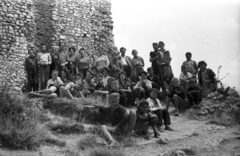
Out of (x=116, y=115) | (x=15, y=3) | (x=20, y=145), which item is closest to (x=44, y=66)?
(x=15, y=3)

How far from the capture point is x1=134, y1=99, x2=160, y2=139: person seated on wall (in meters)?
7.87

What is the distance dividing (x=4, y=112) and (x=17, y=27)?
23.6 feet

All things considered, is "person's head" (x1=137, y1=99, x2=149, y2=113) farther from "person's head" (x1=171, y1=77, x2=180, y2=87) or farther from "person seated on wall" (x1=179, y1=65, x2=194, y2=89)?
"person seated on wall" (x1=179, y1=65, x2=194, y2=89)

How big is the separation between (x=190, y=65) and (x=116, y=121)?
16.6ft

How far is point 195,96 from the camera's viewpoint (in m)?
10.9

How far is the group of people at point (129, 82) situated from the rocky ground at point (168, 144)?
49 centimetres

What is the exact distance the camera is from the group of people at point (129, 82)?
852 centimetres

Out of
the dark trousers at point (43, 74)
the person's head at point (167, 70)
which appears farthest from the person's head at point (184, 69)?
the dark trousers at point (43, 74)

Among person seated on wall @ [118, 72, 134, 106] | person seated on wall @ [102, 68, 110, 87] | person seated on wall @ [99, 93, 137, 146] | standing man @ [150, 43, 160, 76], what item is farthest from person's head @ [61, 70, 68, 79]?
standing man @ [150, 43, 160, 76]

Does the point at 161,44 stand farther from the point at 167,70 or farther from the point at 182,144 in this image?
the point at 182,144

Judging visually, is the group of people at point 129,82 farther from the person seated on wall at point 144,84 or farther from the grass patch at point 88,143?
the grass patch at point 88,143

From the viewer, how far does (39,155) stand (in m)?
6.22

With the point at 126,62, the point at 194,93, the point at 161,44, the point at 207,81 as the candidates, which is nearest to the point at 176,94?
the point at 194,93

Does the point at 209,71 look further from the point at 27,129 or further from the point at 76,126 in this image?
the point at 27,129
